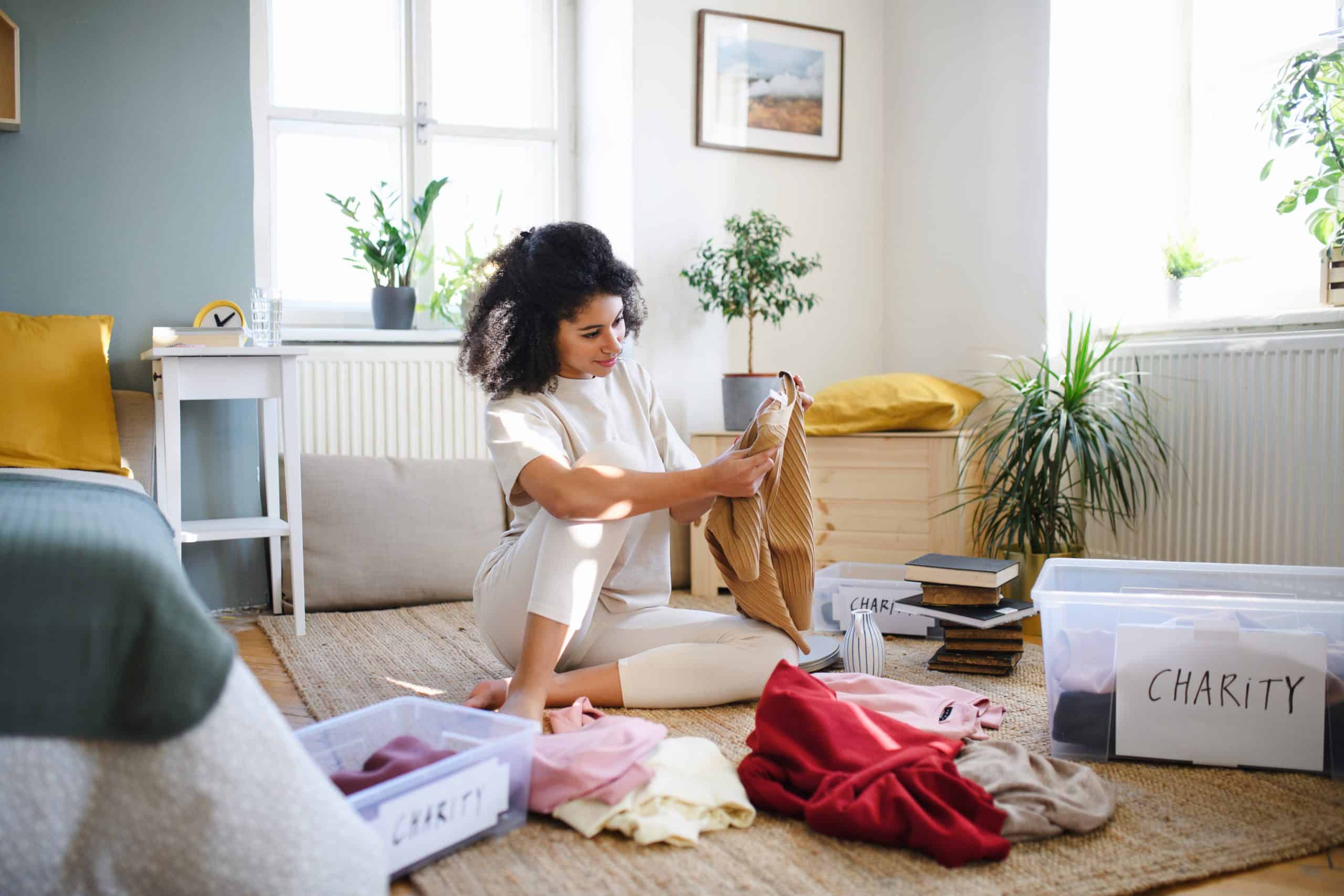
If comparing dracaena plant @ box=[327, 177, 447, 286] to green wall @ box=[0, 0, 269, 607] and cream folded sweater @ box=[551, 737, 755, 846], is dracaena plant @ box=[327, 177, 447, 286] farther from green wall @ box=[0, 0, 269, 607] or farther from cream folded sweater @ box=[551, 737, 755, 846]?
cream folded sweater @ box=[551, 737, 755, 846]

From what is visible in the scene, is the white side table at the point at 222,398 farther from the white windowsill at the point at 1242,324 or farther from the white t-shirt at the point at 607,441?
the white windowsill at the point at 1242,324

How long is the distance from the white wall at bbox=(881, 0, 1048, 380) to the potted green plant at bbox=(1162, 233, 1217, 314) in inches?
9.4

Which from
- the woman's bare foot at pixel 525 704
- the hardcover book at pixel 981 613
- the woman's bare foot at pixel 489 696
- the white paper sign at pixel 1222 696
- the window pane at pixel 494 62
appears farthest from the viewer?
the window pane at pixel 494 62

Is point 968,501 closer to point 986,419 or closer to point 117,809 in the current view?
point 986,419

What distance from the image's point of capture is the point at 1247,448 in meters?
2.62

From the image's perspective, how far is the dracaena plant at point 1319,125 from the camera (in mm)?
2367

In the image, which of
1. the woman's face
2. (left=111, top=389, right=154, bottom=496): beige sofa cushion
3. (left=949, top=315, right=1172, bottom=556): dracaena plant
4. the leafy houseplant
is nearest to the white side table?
(left=111, top=389, right=154, bottom=496): beige sofa cushion

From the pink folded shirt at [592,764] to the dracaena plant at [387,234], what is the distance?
2.19 metres

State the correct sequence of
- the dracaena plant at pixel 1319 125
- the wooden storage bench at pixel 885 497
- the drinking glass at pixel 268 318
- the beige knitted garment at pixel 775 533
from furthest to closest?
the wooden storage bench at pixel 885 497 < the drinking glass at pixel 268 318 < the dracaena plant at pixel 1319 125 < the beige knitted garment at pixel 775 533

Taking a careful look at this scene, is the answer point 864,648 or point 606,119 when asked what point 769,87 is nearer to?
point 606,119

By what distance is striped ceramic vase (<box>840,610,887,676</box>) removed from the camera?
6.82 feet

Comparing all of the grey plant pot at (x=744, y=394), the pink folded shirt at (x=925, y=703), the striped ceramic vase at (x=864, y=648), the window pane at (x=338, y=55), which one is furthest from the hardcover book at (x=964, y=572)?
the window pane at (x=338, y=55)

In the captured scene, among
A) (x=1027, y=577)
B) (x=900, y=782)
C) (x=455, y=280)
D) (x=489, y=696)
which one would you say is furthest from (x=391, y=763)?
(x=455, y=280)

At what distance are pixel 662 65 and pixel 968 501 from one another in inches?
64.7
